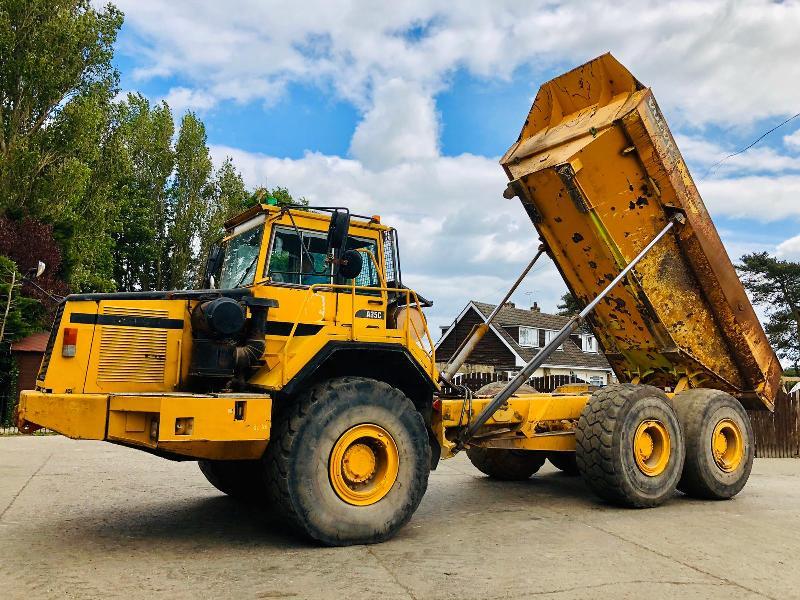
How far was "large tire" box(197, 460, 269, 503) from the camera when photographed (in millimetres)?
7066

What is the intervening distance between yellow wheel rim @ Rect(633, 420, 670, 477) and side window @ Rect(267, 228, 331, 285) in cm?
364

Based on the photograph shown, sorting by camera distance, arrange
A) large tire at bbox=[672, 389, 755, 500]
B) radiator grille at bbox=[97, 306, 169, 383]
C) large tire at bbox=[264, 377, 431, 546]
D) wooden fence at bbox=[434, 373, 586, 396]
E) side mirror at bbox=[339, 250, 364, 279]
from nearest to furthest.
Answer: large tire at bbox=[264, 377, 431, 546] → radiator grille at bbox=[97, 306, 169, 383] → side mirror at bbox=[339, 250, 364, 279] → large tire at bbox=[672, 389, 755, 500] → wooden fence at bbox=[434, 373, 586, 396]

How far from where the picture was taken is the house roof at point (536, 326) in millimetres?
33856

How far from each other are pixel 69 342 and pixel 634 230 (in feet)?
18.5

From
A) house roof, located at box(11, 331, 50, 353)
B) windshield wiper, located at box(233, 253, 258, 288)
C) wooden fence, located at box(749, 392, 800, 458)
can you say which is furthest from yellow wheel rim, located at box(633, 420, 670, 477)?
house roof, located at box(11, 331, 50, 353)

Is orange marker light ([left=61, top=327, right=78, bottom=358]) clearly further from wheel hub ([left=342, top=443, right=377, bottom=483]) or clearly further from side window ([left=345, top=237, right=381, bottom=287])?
side window ([left=345, top=237, right=381, bottom=287])

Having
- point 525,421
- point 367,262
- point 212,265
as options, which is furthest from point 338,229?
point 525,421

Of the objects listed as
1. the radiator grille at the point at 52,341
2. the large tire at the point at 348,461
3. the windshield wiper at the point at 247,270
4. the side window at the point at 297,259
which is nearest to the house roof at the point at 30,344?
the radiator grille at the point at 52,341

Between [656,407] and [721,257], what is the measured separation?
6.29ft

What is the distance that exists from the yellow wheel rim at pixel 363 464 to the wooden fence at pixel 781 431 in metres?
10.8

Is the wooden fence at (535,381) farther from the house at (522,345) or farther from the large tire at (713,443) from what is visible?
the house at (522,345)

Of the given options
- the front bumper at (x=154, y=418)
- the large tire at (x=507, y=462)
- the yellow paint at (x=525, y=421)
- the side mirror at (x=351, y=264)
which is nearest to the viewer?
the front bumper at (x=154, y=418)

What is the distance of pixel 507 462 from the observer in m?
8.69

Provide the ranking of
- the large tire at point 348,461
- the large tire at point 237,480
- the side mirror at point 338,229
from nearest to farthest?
the large tire at point 348,461
the side mirror at point 338,229
the large tire at point 237,480
